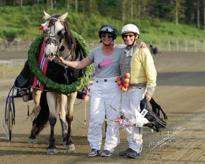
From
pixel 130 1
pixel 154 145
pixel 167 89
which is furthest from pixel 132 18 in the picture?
pixel 154 145

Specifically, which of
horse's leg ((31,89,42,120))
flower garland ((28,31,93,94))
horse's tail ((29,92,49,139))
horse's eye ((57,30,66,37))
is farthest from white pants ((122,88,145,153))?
horse's tail ((29,92,49,139))

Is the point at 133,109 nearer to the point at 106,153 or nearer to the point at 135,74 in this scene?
the point at 135,74

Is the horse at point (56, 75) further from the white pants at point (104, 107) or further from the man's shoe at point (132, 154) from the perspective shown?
the man's shoe at point (132, 154)

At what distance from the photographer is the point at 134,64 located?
29.2 feet

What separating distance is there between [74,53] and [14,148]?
1.90m

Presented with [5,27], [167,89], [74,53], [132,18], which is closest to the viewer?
[74,53]

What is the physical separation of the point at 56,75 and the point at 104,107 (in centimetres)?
116

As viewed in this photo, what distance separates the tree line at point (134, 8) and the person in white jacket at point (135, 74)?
92.2 meters

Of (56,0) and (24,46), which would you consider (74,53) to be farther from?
(56,0)

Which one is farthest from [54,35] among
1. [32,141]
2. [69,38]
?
[32,141]

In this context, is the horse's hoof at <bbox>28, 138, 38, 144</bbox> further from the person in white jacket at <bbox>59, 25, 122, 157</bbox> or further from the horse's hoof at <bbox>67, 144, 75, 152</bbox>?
the person in white jacket at <bbox>59, 25, 122, 157</bbox>

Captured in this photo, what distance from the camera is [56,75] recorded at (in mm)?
9820

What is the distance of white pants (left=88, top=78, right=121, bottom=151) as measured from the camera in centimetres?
902

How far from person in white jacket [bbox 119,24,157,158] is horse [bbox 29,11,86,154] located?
109 centimetres
